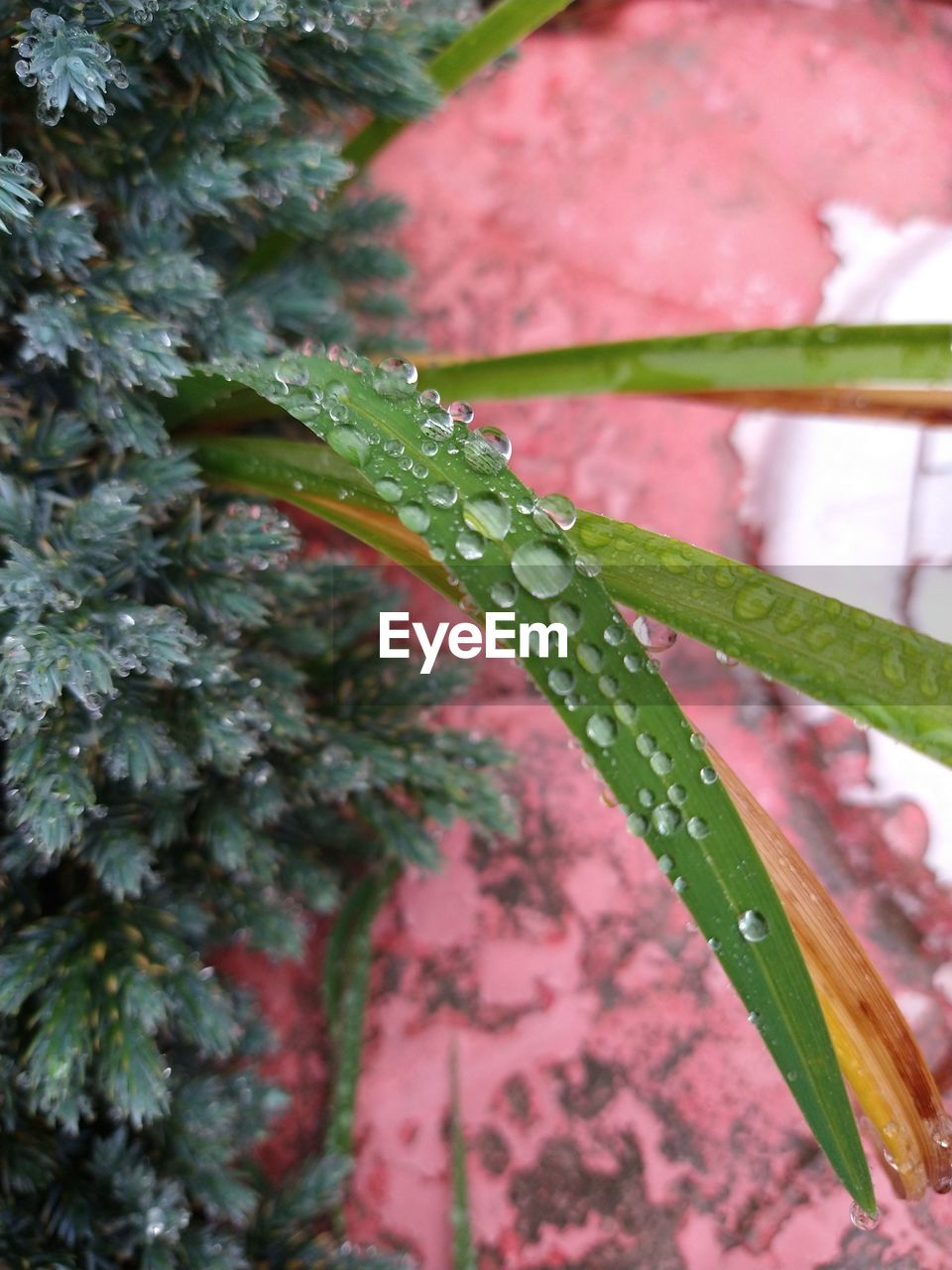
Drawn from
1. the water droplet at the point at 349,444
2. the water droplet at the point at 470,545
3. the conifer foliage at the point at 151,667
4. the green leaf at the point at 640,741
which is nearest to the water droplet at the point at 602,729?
the green leaf at the point at 640,741

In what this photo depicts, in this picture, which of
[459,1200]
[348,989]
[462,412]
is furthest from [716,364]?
[459,1200]

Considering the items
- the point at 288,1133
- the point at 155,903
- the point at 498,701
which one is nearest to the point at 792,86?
the point at 498,701

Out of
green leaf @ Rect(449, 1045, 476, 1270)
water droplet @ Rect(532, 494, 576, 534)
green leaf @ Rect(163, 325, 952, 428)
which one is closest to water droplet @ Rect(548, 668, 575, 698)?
water droplet @ Rect(532, 494, 576, 534)

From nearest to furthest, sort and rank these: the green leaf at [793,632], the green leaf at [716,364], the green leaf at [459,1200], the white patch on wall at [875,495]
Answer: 1. the green leaf at [793,632]
2. the green leaf at [716,364]
3. the green leaf at [459,1200]
4. the white patch on wall at [875,495]

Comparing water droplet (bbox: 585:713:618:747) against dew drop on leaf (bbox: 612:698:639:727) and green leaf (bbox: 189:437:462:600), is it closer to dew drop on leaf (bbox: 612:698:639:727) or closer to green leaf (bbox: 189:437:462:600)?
dew drop on leaf (bbox: 612:698:639:727)

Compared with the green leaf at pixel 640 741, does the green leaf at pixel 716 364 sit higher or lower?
higher

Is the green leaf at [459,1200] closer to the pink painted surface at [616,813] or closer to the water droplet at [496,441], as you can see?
the pink painted surface at [616,813]

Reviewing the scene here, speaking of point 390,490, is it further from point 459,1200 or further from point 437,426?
point 459,1200
